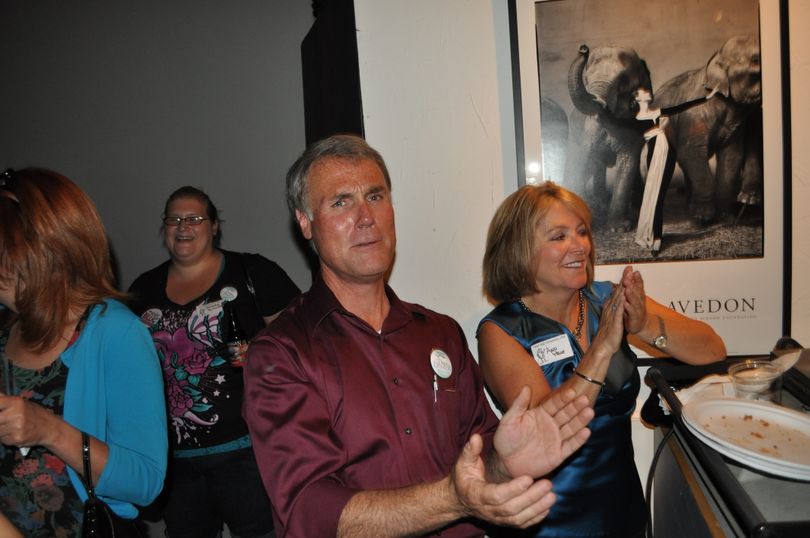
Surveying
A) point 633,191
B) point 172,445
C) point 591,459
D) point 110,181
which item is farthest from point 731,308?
point 110,181

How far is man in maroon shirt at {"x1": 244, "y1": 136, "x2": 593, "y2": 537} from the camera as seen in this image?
1.07m

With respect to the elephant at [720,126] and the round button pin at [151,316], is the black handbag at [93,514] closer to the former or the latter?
the round button pin at [151,316]

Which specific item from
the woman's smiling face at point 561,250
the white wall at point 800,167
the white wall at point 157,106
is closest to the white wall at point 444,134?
the white wall at point 800,167

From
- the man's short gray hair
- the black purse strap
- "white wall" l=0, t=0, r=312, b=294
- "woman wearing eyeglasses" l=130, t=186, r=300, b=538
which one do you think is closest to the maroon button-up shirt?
the man's short gray hair

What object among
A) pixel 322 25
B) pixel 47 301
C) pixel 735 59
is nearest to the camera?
pixel 47 301

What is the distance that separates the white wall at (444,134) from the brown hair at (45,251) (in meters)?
1.08

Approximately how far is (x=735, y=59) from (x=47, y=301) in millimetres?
2357

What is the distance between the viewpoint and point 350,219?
143cm

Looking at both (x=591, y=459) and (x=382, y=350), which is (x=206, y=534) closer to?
(x=382, y=350)

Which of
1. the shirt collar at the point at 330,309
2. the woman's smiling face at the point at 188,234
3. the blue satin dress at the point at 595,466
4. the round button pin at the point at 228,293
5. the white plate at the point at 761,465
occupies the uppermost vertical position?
the woman's smiling face at the point at 188,234

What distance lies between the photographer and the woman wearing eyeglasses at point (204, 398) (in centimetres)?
228

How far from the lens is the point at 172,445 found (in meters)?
2.31

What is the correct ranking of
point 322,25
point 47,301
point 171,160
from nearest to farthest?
1. point 47,301
2. point 322,25
3. point 171,160

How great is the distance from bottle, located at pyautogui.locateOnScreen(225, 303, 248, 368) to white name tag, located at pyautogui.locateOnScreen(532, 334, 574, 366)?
1.27 metres
